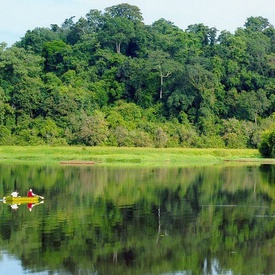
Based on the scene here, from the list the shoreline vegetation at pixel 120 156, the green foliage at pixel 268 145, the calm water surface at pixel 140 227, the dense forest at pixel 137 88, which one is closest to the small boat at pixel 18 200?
the calm water surface at pixel 140 227

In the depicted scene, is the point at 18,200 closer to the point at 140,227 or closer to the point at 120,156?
the point at 140,227

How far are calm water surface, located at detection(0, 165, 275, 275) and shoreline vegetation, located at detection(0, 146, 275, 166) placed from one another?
56.9 feet

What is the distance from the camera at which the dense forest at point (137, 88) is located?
6931cm

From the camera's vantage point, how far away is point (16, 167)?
159 ft

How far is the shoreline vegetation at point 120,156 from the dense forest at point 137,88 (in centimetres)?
570

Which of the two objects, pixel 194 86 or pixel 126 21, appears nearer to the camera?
Result: pixel 194 86

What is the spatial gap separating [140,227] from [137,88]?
2172 inches

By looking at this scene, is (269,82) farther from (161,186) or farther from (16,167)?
(161,186)

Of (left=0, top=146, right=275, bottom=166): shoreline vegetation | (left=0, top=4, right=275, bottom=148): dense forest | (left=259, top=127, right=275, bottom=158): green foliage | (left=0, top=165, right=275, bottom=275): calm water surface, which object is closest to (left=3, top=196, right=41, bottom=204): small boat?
(left=0, top=165, right=275, bottom=275): calm water surface

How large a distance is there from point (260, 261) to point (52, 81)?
194ft

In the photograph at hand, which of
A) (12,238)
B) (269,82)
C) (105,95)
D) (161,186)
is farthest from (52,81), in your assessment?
(12,238)

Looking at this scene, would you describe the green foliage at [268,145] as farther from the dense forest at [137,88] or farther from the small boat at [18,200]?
the small boat at [18,200]

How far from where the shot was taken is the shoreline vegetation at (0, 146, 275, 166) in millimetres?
57312

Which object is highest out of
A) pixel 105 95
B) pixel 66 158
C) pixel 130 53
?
pixel 130 53
